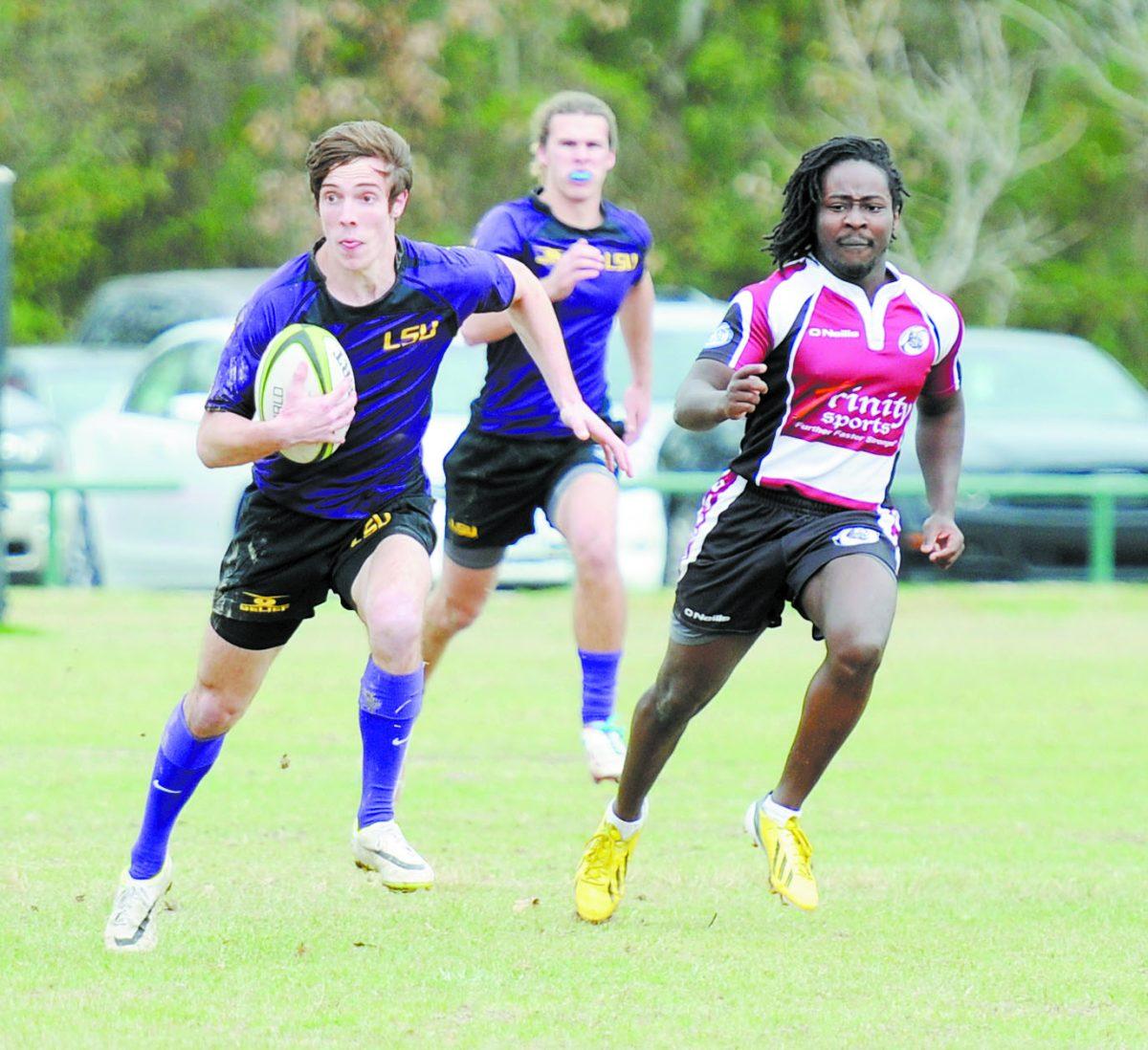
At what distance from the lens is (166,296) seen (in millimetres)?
18422

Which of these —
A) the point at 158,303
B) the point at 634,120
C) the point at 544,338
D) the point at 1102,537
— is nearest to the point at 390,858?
the point at 544,338

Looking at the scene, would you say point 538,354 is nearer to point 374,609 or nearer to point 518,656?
point 374,609

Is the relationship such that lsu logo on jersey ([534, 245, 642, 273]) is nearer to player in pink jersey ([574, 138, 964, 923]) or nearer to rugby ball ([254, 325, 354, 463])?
player in pink jersey ([574, 138, 964, 923])

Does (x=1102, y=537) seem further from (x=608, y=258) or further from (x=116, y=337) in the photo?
(x=116, y=337)

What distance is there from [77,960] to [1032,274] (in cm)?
2372

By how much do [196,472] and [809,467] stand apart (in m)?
9.07

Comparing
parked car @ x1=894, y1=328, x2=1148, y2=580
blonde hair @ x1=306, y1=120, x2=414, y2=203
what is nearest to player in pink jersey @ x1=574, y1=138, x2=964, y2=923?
blonde hair @ x1=306, y1=120, x2=414, y2=203

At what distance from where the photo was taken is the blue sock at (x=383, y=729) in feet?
19.4

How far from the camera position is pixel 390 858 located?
581 cm

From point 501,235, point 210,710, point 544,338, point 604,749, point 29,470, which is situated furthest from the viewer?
point 29,470

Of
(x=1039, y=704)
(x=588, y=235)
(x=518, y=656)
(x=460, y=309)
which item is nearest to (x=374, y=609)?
(x=460, y=309)

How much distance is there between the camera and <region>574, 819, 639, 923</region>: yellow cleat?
235 inches

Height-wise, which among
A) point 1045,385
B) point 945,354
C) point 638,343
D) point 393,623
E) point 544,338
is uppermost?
point 945,354

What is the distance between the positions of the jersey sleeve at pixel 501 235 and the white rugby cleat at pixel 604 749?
1.68 meters
